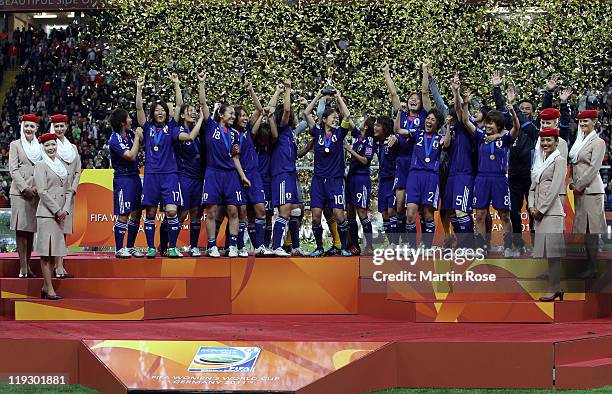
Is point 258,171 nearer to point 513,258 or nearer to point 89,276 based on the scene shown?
point 89,276

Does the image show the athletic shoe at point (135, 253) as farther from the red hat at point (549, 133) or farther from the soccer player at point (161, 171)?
the red hat at point (549, 133)

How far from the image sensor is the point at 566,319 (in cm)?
1436

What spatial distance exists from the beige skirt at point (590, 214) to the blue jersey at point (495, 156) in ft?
3.75

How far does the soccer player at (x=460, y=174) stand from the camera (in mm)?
16047

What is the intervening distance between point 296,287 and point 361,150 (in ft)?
6.95

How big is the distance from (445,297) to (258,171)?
3418 millimetres

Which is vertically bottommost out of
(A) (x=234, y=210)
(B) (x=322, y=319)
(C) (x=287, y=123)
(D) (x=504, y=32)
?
(B) (x=322, y=319)

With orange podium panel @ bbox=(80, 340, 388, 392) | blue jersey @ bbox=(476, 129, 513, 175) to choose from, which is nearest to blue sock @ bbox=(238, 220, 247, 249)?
blue jersey @ bbox=(476, 129, 513, 175)

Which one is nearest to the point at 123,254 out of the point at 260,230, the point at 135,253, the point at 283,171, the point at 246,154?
the point at 135,253

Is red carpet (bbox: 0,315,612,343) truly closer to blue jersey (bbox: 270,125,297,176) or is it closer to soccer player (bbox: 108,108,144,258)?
soccer player (bbox: 108,108,144,258)

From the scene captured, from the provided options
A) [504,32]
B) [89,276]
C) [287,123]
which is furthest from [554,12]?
[89,276]

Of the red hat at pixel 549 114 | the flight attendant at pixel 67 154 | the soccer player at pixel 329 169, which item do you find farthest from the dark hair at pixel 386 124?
the flight attendant at pixel 67 154

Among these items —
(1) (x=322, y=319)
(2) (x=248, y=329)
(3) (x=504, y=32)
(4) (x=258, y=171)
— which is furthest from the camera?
(3) (x=504, y=32)

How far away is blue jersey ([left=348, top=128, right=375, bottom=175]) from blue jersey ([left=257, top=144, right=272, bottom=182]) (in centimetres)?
113
